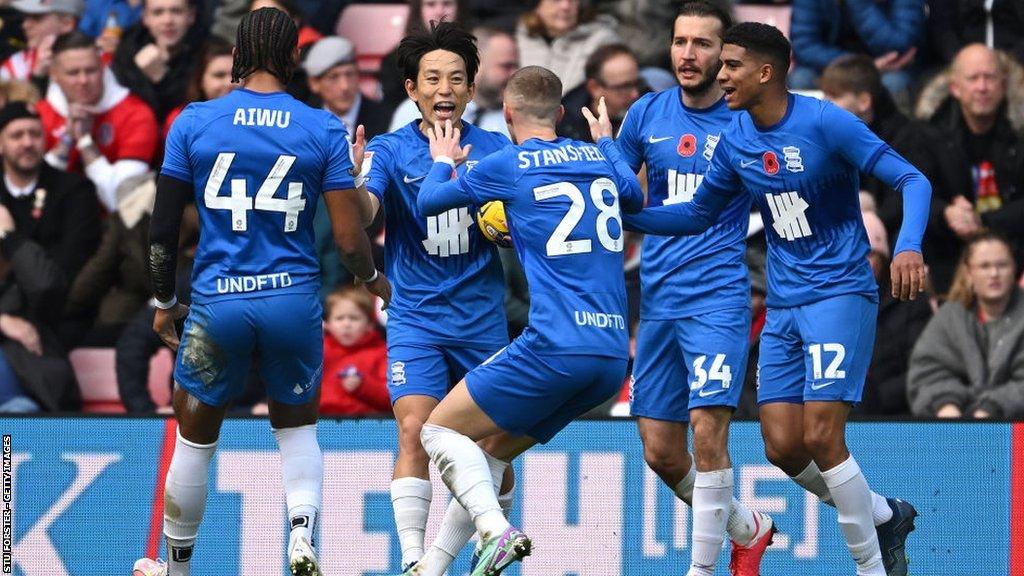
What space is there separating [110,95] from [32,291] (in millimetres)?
1564

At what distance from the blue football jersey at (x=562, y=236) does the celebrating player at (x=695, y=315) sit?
0.94 m

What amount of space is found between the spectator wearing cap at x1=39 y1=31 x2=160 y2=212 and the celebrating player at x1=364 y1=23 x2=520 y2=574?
13.6 ft

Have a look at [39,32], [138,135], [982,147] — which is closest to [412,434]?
Result: [138,135]

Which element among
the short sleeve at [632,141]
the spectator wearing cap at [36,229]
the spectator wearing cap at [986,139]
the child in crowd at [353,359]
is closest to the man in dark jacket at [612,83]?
the child in crowd at [353,359]

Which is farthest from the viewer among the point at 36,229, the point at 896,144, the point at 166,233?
the point at 36,229

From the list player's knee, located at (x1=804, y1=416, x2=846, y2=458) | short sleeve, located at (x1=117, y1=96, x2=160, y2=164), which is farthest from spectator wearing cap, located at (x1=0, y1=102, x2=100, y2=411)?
player's knee, located at (x1=804, y1=416, x2=846, y2=458)

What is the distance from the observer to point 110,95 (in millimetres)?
12664

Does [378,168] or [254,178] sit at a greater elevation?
[254,178]

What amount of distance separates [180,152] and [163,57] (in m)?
5.33

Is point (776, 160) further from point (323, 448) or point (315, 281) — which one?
point (323, 448)

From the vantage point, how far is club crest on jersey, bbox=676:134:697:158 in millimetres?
8773

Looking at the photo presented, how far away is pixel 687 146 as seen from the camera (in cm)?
878

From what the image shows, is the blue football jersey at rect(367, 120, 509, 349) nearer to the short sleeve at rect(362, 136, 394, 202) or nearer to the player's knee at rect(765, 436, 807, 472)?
the short sleeve at rect(362, 136, 394, 202)

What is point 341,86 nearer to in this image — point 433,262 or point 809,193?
point 433,262
